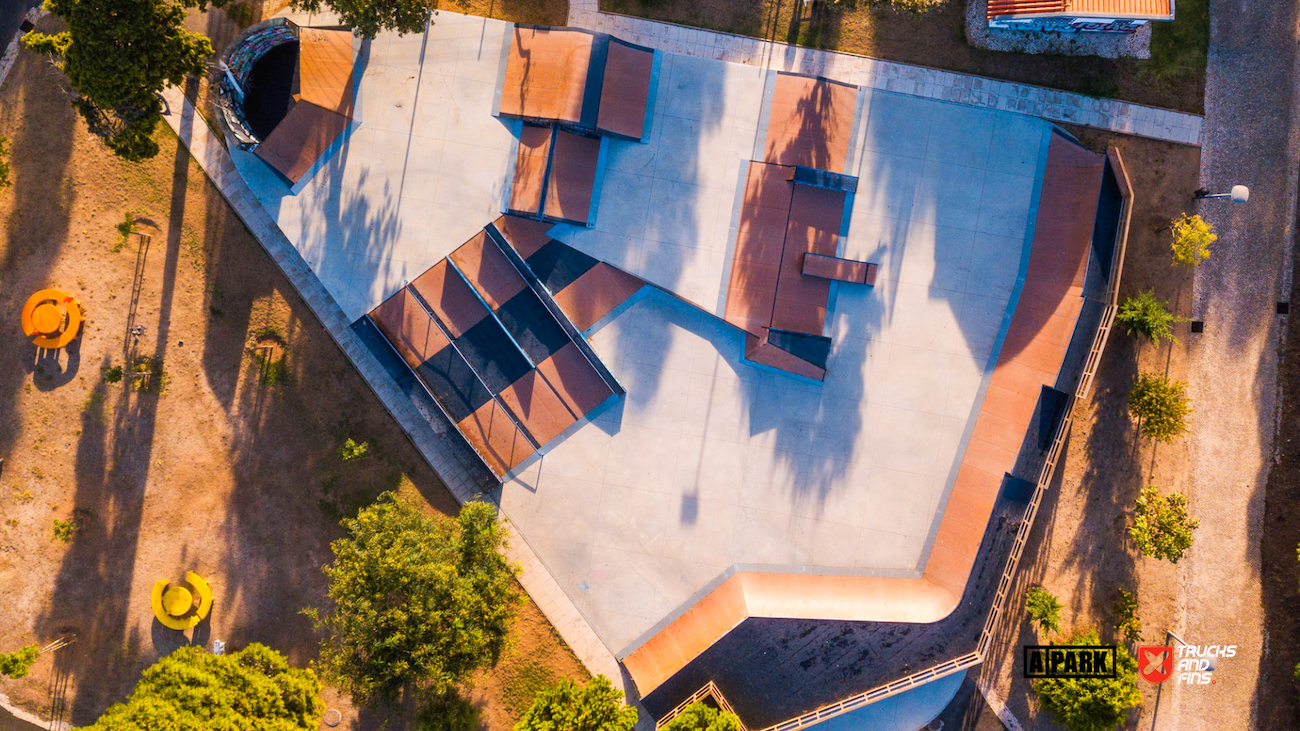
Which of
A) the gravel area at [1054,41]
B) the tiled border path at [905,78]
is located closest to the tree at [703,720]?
the tiled border path at [905,78]

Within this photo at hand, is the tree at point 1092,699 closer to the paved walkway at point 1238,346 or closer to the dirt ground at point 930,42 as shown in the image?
the paved walkway at point 1238,346

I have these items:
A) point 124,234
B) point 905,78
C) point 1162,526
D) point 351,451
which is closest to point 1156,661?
point 1162,526

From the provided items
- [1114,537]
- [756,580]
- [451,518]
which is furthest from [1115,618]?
[451,518]

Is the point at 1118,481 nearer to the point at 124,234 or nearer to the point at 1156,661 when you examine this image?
the point at 1156,661

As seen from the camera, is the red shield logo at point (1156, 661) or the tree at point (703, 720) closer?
the tree at point (703, 720)

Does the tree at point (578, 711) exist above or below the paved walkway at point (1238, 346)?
below

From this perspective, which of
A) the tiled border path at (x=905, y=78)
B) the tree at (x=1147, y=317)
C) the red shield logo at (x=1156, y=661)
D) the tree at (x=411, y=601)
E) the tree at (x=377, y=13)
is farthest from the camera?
the tiled border path at (x=905, y=78)
